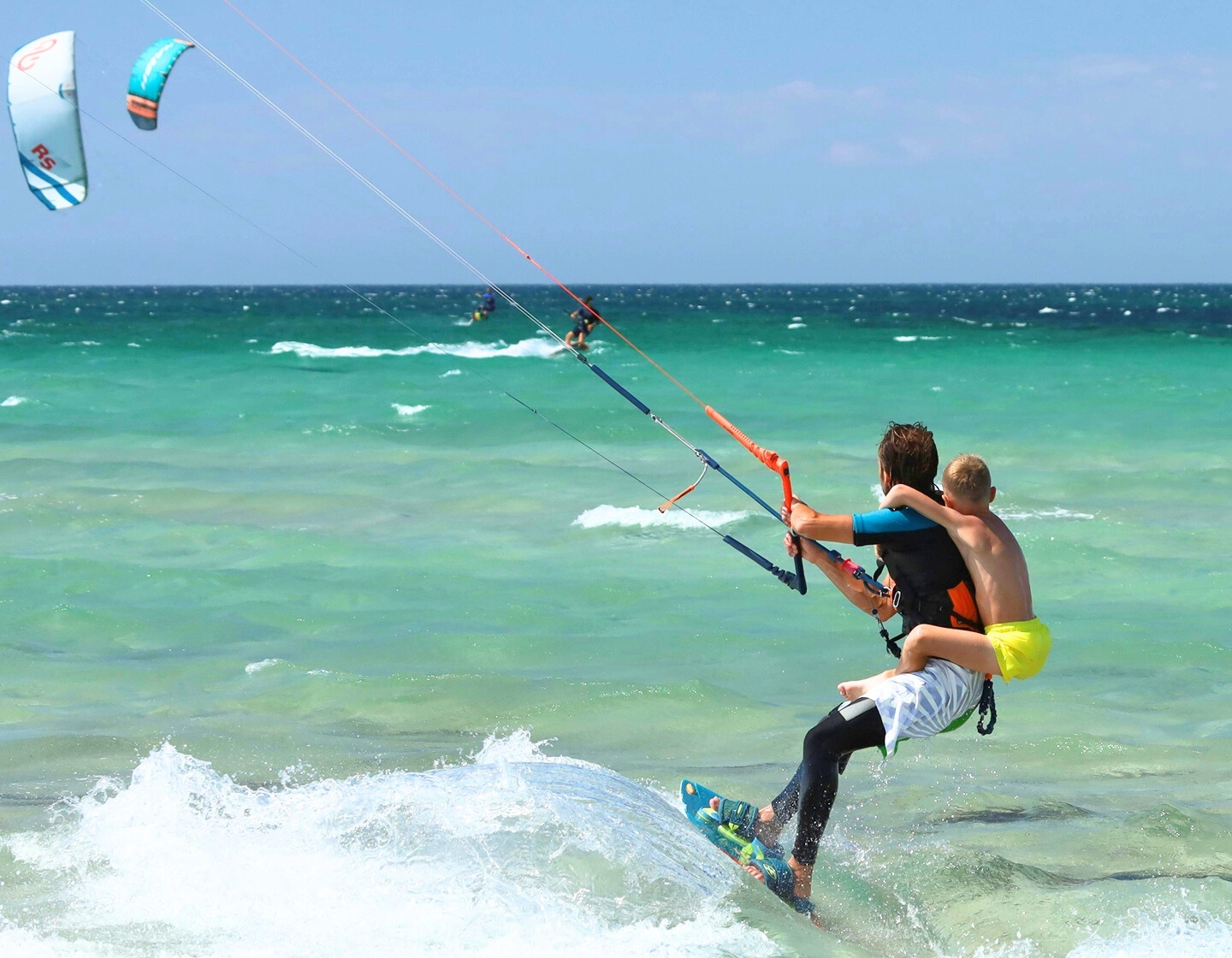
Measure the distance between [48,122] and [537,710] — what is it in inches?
155

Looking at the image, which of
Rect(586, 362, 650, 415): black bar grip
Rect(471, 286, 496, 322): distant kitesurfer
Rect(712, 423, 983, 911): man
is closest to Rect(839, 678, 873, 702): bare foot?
Rect(712, 423, 983, 911): man

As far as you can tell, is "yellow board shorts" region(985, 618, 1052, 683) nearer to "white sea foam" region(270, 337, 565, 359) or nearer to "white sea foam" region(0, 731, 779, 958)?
"white sea foam" region(0, 731, 779, 958)

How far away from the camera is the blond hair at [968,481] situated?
4.30 metres

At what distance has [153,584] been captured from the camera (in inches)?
416

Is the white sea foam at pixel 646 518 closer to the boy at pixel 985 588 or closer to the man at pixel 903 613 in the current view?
the man at pixel 903 613

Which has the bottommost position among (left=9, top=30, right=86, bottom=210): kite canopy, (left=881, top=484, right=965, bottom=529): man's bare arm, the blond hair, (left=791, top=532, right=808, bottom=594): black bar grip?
(left=791, top=532, right=808, bottom=594): black bar grip

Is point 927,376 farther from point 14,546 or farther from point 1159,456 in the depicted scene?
point 14,546

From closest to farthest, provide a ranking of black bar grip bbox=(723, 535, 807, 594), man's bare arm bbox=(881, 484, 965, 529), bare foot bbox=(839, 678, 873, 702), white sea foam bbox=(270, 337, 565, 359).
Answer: man's bare arm bbox=(881, 484, 965, 529) < bare foot bbox=(839, 678, 873, 702) < black bar grip bbox=(723, 535, 807, 594) < white sea foam bbox=(270, 337, 565, 359)

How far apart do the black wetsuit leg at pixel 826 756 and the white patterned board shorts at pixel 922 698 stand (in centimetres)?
5

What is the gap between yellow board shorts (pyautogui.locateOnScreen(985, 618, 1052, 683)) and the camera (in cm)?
430

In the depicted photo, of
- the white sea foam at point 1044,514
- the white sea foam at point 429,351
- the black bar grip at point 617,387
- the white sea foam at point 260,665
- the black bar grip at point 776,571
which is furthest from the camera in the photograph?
the white sea foam at point 429,351

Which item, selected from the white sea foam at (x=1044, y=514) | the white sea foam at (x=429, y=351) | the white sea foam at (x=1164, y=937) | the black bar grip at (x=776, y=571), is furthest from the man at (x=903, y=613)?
the white sea foam at (x=429, y=351)

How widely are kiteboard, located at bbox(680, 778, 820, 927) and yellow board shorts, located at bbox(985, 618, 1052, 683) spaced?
1.07 m

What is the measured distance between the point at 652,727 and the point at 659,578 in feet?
12.3
